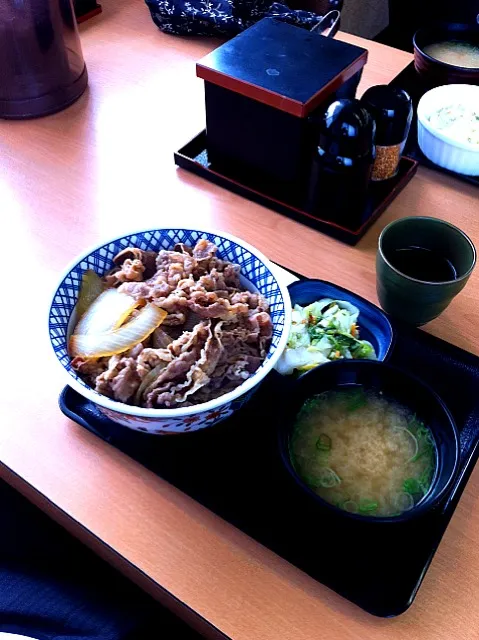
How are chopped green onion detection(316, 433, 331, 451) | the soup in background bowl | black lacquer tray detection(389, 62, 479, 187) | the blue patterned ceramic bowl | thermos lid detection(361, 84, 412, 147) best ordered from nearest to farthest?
the blue patterned ceramic bowl
chopped green onion detection(316, 433, 331, 451)
thermos lid detection(361, 84, 412, 147)
black lacquer tray detection(389, 62, 479, 187)
the soup in background bowl

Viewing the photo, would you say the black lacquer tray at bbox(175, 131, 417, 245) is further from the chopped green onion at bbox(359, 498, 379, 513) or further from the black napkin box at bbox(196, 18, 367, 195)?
the chopped green onion at bbox(359, 498, 379, 513)

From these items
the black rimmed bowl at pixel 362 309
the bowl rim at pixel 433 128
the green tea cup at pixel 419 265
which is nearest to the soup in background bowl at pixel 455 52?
the bowl rim at pixel 433 128

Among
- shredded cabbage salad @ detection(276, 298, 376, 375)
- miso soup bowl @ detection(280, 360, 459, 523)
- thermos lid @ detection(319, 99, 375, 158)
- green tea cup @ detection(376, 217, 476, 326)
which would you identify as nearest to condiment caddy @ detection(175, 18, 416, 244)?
thermos lid @ detection(319, 99, 375, 158)

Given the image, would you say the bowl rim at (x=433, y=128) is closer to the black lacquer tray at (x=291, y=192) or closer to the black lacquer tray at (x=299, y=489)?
the black lacquer tray at (x=291, y=192)

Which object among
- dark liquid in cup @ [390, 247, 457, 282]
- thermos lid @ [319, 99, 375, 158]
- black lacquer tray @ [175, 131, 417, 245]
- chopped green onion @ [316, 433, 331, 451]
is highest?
thermos lid @ [319, 99, 375, 158]

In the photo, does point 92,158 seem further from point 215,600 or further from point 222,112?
point 215,600
